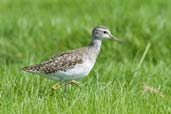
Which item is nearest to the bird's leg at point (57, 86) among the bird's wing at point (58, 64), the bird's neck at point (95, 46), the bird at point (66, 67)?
the bird at point (66, 67)

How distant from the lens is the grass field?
738 cm

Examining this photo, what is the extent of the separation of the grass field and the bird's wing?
8.1 inches

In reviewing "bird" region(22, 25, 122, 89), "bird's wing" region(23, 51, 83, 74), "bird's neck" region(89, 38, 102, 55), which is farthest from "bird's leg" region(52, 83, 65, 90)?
"bird's neck" region(89, 38, 102, 55)

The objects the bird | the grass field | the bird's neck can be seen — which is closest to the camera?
the grass field

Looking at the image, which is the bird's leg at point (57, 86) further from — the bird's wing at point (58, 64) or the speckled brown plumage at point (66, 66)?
the bird's wing at point (58, 64)

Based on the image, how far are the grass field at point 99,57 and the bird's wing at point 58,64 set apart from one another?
21cm

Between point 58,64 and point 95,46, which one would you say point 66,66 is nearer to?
point 58,64

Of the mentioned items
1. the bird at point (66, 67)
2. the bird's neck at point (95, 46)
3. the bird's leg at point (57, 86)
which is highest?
the bird's neck at point (95, 46)

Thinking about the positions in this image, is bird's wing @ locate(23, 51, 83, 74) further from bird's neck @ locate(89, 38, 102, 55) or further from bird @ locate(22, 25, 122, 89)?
bird's neck @ locate(89, 38, 102, 55)

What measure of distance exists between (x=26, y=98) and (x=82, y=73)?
97cm

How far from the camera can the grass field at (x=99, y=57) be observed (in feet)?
24.2

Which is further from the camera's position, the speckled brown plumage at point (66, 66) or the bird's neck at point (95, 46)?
the bird's neck at point (95, 46)

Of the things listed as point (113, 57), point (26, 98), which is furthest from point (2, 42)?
point (26, 98)

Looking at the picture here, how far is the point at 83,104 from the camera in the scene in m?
7.25
